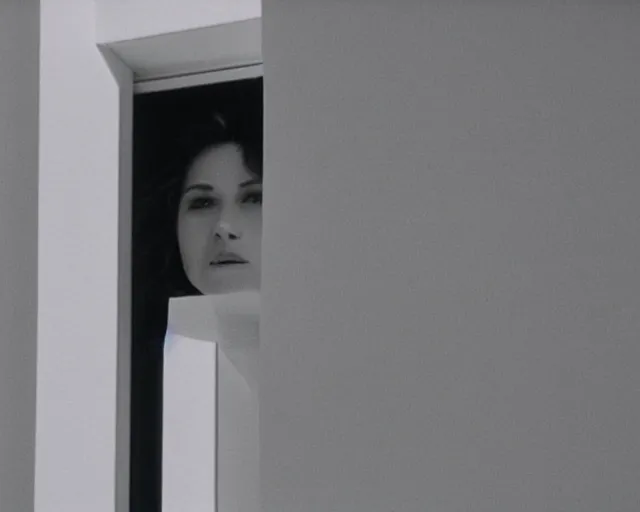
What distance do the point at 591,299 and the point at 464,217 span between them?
0.53 ft

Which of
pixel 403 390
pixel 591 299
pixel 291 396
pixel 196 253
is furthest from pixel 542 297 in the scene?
pixel 196 253

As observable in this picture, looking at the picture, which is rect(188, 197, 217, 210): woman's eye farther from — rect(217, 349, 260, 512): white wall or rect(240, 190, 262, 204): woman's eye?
rect(217, 349, 260, 512): white wall

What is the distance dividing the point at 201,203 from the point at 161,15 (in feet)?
0.81

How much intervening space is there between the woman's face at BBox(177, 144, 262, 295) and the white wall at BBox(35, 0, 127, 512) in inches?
3.5

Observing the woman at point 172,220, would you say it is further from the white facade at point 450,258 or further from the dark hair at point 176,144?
the white facade at point 450,258

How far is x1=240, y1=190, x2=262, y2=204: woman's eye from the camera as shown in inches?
57.8

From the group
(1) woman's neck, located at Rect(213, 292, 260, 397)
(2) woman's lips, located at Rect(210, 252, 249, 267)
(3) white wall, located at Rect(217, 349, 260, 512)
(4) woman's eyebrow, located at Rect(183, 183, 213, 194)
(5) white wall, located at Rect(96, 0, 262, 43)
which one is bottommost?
(3) white wall, located at Rect(217, 349, 260, 512)

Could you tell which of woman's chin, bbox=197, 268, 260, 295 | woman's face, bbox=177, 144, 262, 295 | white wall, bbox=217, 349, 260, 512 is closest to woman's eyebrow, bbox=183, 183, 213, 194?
woman's face, bbox=177, 144, 262, 295

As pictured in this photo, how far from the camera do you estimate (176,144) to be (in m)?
1.50

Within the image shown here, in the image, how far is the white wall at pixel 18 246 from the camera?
1.48m

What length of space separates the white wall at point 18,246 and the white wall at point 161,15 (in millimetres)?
137

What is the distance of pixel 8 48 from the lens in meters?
1.56

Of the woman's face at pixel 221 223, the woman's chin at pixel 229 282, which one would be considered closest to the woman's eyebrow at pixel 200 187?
the woman's face at pixel 221 223

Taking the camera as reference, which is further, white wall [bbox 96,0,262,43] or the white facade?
white wall [bbox 96,0,262,43]
